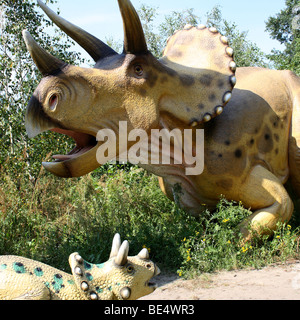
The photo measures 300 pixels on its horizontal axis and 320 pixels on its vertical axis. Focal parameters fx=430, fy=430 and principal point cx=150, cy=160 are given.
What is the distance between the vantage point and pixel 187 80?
3488mm

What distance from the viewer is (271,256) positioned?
3.96 m

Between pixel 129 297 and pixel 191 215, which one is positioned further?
pixel 191 215

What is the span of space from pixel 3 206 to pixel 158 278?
6.96ft

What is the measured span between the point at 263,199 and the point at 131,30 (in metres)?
1.92

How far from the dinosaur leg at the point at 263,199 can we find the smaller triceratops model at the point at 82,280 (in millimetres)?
1708

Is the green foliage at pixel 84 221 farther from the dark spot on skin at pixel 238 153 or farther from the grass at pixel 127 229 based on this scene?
the dark spot on skin at pixel 238 153

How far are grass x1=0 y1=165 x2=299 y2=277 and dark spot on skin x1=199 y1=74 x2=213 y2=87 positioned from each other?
3.70 ft

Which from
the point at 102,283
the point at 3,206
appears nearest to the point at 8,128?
the point at 3,206

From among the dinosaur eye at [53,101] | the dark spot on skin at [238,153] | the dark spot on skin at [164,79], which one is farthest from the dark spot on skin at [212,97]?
the dinosaur eye at [53,101]

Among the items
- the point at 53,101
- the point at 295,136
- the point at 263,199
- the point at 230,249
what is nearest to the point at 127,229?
the point at 230,249

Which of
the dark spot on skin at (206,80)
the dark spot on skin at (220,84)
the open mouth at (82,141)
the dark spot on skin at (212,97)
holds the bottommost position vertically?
the open mouth at (82,141)

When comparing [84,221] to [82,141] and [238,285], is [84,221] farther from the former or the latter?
[238,285]

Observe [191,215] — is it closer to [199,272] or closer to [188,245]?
[188,245]

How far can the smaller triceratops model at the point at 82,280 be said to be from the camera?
2322mm
